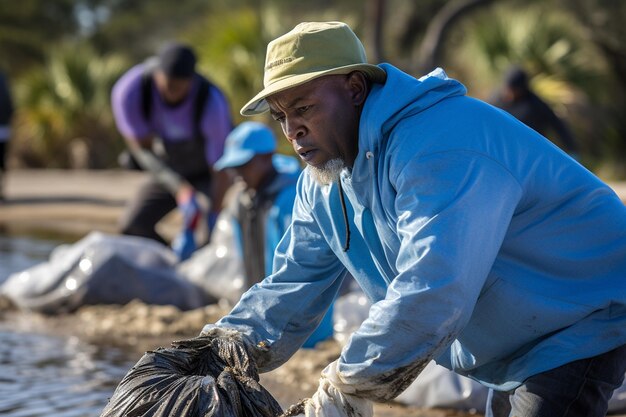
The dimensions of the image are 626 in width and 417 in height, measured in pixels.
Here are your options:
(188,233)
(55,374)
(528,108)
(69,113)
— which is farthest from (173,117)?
(69,113)

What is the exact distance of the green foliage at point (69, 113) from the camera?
21109mm

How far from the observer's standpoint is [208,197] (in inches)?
330

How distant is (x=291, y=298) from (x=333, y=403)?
0.54 meters

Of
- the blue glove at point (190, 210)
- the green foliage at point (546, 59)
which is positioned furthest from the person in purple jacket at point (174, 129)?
the green foliage at point (546, 59)

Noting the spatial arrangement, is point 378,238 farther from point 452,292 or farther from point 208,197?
point 208,197

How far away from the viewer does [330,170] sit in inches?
115

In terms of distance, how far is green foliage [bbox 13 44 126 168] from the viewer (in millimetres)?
21109

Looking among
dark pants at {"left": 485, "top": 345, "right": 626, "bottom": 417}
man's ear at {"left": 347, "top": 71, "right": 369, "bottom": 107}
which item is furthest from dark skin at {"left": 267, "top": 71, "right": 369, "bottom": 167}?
dark pants at {"left": 485, "top": 345, "right": 626, "bottom": 417}

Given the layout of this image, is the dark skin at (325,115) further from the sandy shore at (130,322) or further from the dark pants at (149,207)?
the dark pants at (149,207)

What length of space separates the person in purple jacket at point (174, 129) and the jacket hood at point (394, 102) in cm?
505

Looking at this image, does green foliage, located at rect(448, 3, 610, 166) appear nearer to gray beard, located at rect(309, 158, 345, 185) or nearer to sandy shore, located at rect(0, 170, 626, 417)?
sandy shore, located at rect(0, 170, 626, 417)

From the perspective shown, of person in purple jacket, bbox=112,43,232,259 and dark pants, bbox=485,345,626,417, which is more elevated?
person in purple jacket, bbox=112,43,232,259

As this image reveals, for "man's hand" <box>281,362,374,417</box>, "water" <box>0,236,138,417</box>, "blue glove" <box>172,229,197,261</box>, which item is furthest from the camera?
"blue glove" <box>172,229,197,261</box>

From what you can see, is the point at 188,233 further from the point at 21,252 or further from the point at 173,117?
the point at 21,252
